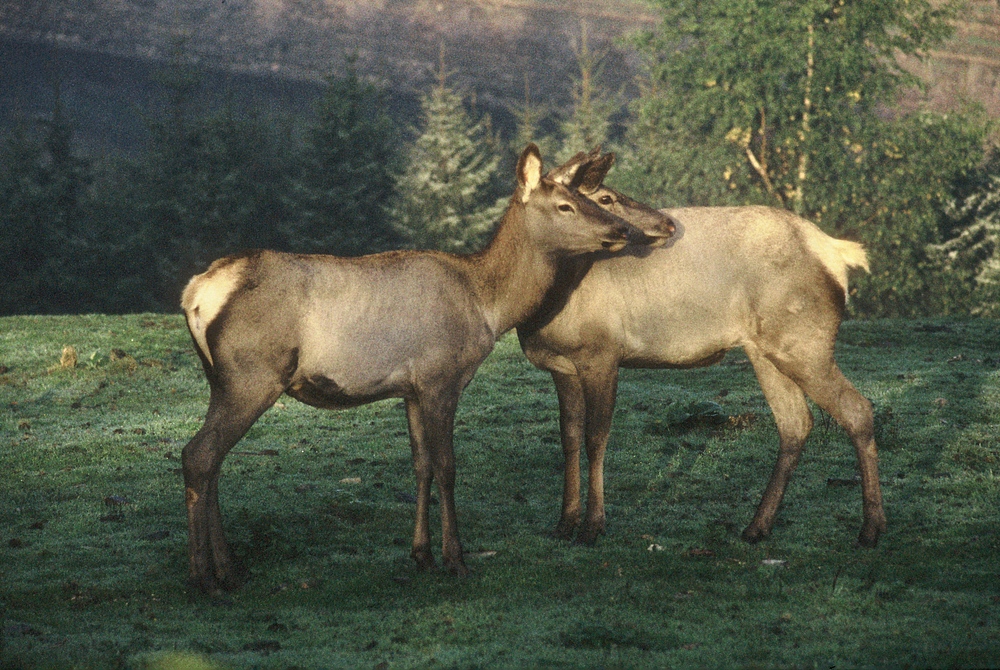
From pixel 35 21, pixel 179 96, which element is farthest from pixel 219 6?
pixel 179 96

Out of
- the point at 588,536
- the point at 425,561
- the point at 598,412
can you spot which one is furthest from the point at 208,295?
the point at 588,536

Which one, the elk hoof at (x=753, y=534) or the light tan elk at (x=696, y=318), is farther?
the light tan elk at (x=696, y=318)

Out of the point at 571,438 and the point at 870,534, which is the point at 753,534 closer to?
the point at 870,534

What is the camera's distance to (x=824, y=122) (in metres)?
44.5

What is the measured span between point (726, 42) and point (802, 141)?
15.4ft

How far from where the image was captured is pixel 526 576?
919 cm

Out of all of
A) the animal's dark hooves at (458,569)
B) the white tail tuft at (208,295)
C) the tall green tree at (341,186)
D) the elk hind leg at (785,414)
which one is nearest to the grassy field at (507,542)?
the animal's dark hooves at (458,569)

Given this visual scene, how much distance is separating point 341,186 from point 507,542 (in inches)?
1671

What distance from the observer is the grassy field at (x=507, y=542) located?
24.5 ft

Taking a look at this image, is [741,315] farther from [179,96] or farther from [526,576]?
[179,96]

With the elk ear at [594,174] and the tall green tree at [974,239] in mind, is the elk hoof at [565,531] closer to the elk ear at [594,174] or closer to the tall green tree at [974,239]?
the elk ear at [594,174]

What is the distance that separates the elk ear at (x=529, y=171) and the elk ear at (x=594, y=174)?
52 centimetres

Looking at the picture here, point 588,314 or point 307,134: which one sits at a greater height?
point 588,314

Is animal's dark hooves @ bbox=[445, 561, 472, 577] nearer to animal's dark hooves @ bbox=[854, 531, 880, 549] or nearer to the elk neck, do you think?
the elk neck
